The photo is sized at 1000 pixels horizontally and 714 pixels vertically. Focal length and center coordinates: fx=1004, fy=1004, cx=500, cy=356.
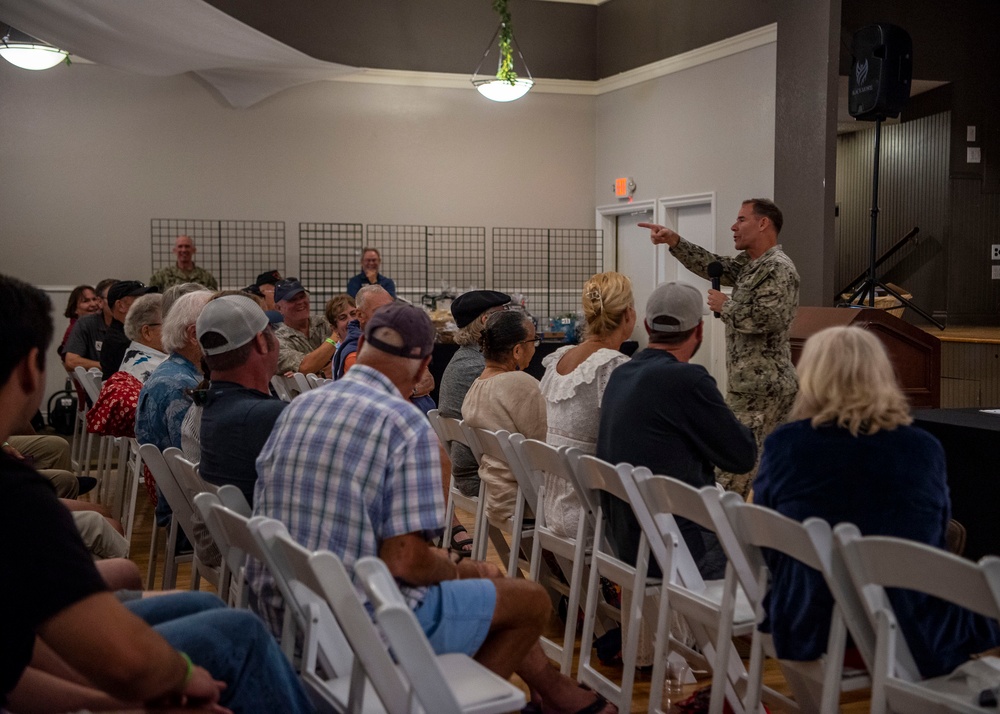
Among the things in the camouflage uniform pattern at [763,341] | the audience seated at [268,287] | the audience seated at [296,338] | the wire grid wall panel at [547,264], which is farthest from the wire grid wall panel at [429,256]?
the camouflage uniform pattern at [763,341]

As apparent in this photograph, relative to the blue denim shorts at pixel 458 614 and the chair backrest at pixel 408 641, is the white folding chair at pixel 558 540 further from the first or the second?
the chair backrest at pixel 408 641

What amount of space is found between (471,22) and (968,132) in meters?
5.23

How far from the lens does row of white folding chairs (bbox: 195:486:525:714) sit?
176 centimetres

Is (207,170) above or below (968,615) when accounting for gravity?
above

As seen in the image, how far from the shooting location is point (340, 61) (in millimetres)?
10625

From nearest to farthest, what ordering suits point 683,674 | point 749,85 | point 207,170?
point 683,674, point 749,85, point 207,170

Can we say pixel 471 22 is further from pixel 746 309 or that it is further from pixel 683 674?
pixel 683 674

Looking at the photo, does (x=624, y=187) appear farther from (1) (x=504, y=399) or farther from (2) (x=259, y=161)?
(1) (x=504, y=399)

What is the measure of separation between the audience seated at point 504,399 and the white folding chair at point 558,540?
353 mm

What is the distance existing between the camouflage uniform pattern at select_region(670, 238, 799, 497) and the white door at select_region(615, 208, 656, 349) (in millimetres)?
5481

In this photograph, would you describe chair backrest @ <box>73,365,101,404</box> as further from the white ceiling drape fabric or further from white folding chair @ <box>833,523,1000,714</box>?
white folding chair @ <box>833,523,1000,714</box>

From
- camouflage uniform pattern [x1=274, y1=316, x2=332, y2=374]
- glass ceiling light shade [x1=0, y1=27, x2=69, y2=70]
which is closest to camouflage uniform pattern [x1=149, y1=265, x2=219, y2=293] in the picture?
Result: camouflage uniform pattern [x1=274, y1=316, x2=332, y2=374]

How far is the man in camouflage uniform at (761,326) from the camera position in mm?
5062

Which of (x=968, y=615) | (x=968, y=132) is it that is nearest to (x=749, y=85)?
(x=968, y=132)
